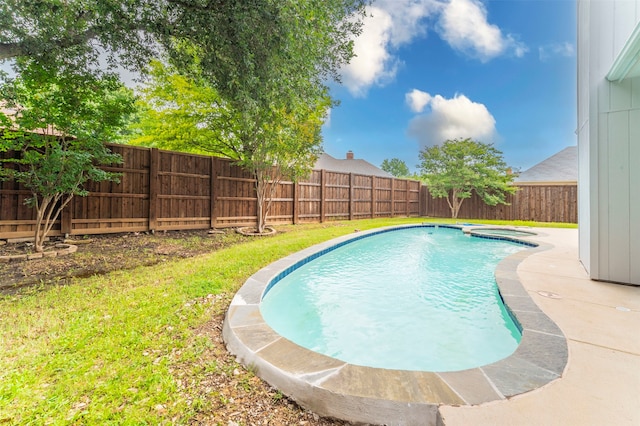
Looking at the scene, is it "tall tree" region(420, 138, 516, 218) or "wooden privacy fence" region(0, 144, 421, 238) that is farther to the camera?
"tall tree" region(420, 138, 516, 218)

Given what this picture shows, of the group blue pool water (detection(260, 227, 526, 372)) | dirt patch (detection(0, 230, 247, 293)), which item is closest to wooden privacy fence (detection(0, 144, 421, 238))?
dirt patch (detection(0, 230, 247, 293))

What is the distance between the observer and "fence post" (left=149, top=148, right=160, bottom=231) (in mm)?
6609

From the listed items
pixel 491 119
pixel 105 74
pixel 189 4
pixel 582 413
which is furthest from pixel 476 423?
pixel 491 119

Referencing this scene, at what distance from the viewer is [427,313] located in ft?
10.3

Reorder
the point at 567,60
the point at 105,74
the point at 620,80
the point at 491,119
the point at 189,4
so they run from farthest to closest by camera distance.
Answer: the point at 491,119, the point at 567,60, the point at 105,74, the point at 189,4, the point at 620,80

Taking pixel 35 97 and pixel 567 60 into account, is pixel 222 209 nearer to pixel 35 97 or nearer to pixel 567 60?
pixel 35 97

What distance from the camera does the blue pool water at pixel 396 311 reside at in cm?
229

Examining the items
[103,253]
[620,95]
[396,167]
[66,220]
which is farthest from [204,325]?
[396,167]

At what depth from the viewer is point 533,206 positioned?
12.5m

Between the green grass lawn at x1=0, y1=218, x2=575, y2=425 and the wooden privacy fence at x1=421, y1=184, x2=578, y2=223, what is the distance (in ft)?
45.5

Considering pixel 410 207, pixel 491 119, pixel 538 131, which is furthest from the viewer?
pixel 538 131

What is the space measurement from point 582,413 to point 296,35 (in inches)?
186

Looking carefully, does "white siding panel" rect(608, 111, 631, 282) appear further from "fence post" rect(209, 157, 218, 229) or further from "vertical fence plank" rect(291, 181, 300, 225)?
"vertical fence plank" rect(291, 181, 300, 225)

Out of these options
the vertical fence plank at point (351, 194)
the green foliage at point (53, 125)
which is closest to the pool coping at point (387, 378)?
the green foliage at point (53, 125)
